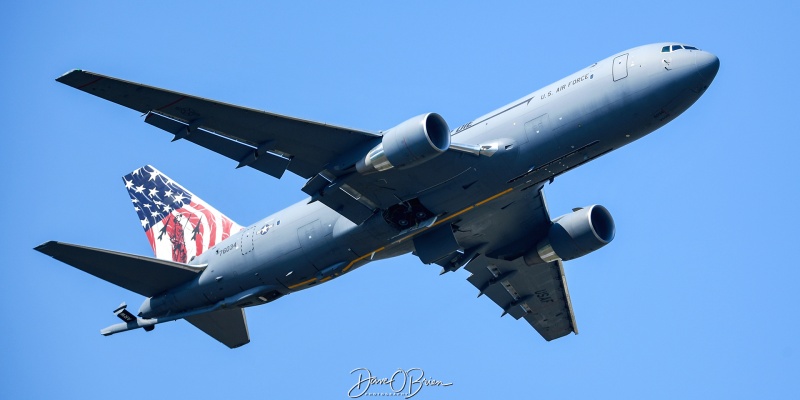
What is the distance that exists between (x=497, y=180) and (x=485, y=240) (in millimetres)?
7653

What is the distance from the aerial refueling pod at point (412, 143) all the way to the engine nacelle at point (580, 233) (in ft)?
34.9

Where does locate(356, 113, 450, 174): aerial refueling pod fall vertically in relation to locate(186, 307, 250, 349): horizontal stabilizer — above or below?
above

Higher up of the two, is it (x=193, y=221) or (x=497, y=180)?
(x=193, y=221)

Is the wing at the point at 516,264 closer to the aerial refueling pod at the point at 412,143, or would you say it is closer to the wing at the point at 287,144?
the wing at the point at 287,144

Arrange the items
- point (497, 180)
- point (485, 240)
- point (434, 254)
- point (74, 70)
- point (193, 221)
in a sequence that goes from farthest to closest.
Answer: point (193, 221) < point (485, 240) < point (434, 254) < point (497, 180) < point (74, 70)

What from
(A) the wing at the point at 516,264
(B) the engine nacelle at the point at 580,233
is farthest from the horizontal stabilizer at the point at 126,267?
(B) the engine nacelle at the point at 580,233

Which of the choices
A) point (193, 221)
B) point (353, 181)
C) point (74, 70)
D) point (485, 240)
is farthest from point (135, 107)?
point (485, 240)

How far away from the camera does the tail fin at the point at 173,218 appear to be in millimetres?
52094

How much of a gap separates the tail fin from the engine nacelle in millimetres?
14426

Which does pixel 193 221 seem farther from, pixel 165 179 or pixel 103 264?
pixel 103 264

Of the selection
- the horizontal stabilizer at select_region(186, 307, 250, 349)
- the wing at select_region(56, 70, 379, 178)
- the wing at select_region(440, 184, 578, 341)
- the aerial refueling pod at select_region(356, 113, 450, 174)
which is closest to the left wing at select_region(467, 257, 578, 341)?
the wing at select_region(440, 184, 578, 341)

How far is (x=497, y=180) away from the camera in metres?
42.2

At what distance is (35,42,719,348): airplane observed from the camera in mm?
40375

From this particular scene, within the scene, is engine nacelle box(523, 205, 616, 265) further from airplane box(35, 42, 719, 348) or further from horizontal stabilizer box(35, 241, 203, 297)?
horizontal stabilizer box(35, 241, 203, 297)
